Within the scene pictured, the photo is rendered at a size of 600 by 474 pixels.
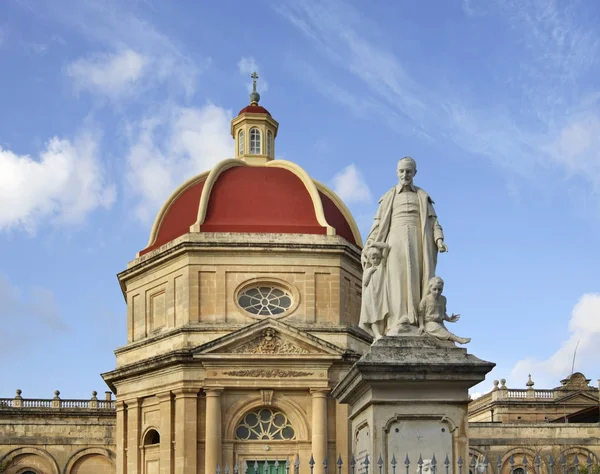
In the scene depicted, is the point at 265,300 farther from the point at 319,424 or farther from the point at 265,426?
the point at 319,424

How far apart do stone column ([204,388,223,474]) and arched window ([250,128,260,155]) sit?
12145 mm

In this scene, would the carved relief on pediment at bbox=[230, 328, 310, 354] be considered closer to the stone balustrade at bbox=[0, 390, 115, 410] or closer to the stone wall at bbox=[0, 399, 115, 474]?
the stone wall at bbox=[0, 399, 115, 474]

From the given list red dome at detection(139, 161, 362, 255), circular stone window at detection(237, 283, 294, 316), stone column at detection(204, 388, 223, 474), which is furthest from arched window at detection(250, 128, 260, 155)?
stone column at detection(204, 388, 223, 474)

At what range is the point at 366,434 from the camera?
10320mm

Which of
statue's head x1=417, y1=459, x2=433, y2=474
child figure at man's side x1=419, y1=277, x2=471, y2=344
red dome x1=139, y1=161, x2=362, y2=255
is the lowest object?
statue's head x1=417, y1=459, x2=433, y2=474

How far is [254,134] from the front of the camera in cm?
4391

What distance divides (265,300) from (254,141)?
29.9 feet

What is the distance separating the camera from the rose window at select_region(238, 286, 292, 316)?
36969 mm

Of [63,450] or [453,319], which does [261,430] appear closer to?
[63,450]

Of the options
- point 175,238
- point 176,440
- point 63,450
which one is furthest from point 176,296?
point 63,450

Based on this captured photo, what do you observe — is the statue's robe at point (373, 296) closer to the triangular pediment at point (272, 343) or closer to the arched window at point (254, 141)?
the triangular pediment at point (272, 343)

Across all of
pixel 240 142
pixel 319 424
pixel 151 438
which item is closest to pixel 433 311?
pixel 319 424

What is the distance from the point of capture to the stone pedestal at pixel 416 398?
32.3 feet

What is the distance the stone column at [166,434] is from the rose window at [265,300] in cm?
421
